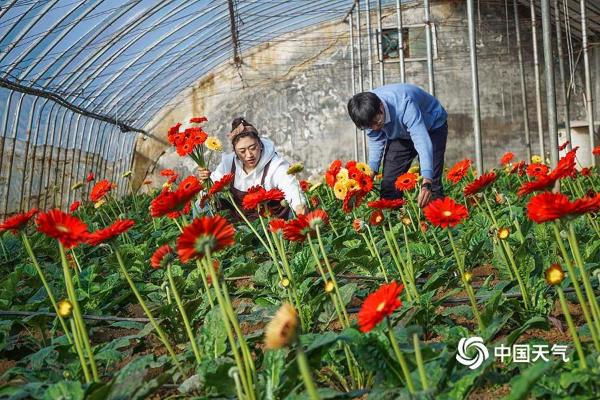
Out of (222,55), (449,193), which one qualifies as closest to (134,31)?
(222,55)

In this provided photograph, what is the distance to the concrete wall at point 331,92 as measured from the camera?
51.0 feet

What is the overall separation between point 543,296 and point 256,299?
A: 1.00 meters

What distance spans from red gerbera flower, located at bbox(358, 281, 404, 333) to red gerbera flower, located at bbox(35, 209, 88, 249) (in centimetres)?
65

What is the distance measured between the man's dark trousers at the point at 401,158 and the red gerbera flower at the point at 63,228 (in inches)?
136

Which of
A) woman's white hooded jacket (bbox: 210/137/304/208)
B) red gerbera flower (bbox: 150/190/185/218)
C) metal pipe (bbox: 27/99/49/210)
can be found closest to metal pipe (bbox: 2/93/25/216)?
metal pipe (bbox: 27/99/49/210)

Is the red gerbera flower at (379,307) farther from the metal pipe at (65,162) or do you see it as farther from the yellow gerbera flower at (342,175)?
the metal pipe at (65,162)

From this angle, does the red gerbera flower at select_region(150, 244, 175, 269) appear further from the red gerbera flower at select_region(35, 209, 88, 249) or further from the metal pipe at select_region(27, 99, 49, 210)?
the metal pipe at select_region(27, 99, 49, 210)

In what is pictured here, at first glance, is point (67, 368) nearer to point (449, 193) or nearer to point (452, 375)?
point (452, 375)

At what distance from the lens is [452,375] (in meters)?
1.43

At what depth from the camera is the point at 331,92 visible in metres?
16.2

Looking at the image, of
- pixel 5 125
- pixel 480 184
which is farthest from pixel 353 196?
pixel 5 125

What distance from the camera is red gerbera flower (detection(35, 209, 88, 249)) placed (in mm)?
1478

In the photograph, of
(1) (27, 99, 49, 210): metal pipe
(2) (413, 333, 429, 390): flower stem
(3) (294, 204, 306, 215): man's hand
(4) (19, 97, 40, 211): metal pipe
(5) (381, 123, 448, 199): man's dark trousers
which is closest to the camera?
(2) (413, 333, 429, 390): flower stem

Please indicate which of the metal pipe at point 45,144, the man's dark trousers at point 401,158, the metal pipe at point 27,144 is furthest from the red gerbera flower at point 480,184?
the metal pipe at point 45,144
